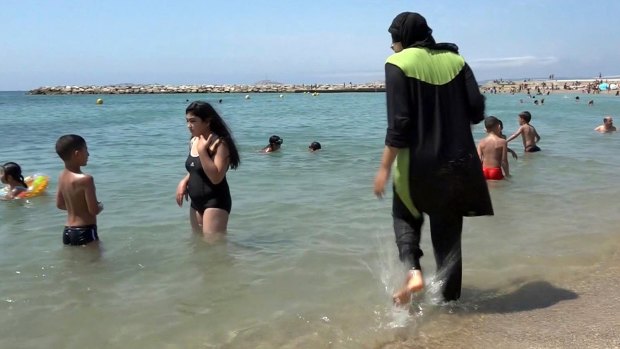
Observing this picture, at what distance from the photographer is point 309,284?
14.4 feet

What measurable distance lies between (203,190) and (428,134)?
2391mm

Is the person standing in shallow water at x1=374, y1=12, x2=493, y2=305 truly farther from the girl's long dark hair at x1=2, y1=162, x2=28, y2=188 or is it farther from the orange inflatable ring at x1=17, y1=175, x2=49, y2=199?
the girl's long dark hair at x1=2, y1=162, x2=28, y2=188

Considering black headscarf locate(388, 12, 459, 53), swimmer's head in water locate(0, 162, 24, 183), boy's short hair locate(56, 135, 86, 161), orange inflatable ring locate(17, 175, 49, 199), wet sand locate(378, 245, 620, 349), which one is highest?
black headscarf locate(388, 12, 459, 53)

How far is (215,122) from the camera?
4812mm

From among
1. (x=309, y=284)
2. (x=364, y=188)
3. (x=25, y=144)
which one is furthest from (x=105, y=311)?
(x=25, y=144)

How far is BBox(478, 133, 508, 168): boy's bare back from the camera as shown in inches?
337

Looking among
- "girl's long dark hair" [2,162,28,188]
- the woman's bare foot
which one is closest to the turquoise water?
the woman's bare foot

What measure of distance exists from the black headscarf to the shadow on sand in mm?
1730

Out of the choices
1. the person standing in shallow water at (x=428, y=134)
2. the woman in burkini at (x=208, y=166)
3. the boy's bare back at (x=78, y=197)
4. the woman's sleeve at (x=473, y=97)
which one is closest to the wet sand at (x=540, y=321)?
the person standing in shallow water at (x=428, y=134)

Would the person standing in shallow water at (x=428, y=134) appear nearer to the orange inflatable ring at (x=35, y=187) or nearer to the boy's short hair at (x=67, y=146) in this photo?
the boy's short hair at (x=67, y=146)

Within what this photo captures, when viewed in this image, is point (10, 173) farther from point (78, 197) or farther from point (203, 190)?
point (203, 190)

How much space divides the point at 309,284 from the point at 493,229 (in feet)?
8.07

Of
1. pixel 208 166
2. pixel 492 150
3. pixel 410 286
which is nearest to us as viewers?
pixel 410 286

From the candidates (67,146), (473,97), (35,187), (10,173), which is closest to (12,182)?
(10,173)
